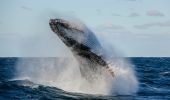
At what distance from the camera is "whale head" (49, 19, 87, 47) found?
62.5ft

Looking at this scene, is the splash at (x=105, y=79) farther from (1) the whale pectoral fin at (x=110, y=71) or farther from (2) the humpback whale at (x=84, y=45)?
(2) the humpback whale at (x=84, y=45)

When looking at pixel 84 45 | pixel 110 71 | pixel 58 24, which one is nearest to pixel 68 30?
pixel 58 24

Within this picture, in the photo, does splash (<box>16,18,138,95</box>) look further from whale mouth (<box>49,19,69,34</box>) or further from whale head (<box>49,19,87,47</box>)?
whale mouth (<box>49,19,69,34</box>)

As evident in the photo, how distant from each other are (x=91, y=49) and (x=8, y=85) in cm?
794

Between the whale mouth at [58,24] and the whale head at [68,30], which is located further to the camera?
the whale head at [68,30]

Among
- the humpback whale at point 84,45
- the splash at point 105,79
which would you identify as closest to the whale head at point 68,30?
the humpback whale at point 84,45

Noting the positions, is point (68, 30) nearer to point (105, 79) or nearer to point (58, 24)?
point (58, 24)

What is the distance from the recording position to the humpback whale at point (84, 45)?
19.2 metres

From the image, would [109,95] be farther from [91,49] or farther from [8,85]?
[8,85]

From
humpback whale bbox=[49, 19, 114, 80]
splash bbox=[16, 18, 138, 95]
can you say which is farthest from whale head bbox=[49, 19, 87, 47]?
splash bbox=[16, 18, 138, 95]

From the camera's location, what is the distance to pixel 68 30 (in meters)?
19.4

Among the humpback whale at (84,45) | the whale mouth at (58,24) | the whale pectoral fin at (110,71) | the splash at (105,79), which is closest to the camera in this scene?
the whale mouth at (58,24)

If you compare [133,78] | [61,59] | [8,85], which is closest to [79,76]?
[61,59]

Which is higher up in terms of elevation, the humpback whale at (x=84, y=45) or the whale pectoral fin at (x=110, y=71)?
the humpback whale at (x=84, y=45)
